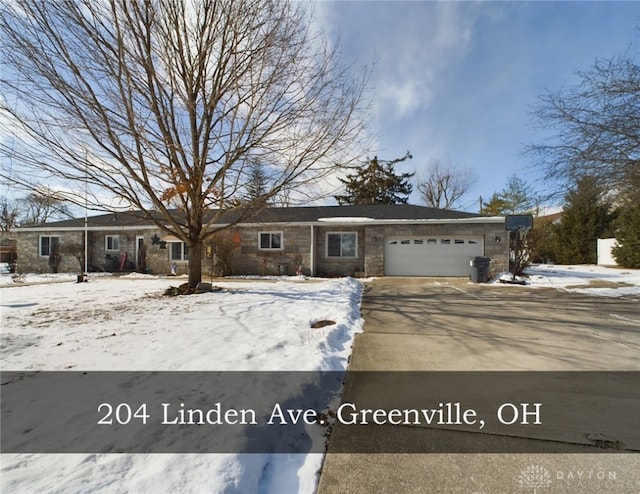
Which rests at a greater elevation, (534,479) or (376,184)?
(376,184)

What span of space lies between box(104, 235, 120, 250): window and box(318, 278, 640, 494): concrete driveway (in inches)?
598

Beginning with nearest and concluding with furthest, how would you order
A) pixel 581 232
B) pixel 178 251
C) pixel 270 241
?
1. pixel 270 241
2. pixel 178 251
3. pixel 581 232

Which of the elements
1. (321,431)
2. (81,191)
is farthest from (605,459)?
(81,191)

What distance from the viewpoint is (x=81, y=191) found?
7.20 metres

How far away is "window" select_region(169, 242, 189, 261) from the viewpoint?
51.2 feet

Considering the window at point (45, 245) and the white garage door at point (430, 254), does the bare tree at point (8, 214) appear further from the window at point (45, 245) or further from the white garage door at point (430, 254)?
the white garage door at point (430, 254)

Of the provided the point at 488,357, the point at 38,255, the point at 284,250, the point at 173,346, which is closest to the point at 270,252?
the point at 284,250

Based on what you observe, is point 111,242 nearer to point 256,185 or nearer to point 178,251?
point 178,251

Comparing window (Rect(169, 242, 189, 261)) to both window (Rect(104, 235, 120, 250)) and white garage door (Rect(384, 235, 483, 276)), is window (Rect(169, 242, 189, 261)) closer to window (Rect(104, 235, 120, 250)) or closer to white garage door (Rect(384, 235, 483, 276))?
window (Rect(104, 235, 120, 250))

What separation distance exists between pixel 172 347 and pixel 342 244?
36.2 feet

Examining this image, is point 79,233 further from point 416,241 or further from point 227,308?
point 416,241

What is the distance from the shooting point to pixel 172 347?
378 centimetres

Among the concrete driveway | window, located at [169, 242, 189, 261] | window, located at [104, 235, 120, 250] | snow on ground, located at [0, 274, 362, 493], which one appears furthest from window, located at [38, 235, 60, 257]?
the concrete driveway

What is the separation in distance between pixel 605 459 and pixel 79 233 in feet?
70.2
